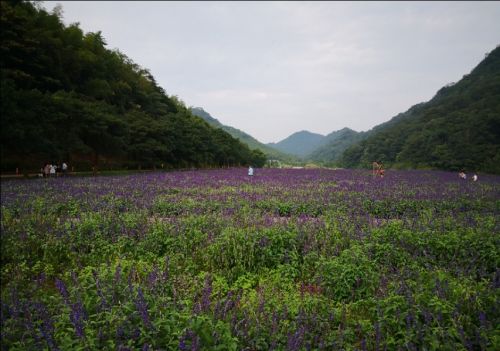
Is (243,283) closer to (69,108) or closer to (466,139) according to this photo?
(69,108)

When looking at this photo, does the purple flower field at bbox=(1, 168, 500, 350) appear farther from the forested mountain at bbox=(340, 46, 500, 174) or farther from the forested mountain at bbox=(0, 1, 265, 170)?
the forested mountain at bbox=(340, 46, 500, 174)

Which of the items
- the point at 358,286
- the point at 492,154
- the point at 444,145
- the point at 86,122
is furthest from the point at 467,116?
the point at 358,286

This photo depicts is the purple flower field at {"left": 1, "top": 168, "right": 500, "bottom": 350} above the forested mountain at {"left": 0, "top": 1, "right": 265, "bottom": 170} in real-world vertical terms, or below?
below

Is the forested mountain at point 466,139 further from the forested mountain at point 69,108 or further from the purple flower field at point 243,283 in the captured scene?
the purple flower field at point 243,283

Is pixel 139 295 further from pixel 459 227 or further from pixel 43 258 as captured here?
pixel 459 227

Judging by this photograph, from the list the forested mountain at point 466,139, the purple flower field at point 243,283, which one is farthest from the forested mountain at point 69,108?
the forested mountain at point 466,139

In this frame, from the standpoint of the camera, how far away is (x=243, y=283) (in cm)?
591

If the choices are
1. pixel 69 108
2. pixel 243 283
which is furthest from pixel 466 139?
pixel 243 283

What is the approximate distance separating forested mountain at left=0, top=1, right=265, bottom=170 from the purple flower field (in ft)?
55.5

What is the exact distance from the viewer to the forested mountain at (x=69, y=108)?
25.1m

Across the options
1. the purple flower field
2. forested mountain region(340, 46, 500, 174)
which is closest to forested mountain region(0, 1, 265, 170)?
the purple flower field

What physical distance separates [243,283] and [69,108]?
30.2 metres

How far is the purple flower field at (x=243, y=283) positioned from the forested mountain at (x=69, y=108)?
16920 millimetres

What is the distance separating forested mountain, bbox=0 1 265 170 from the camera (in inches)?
987
